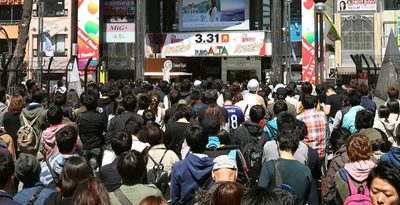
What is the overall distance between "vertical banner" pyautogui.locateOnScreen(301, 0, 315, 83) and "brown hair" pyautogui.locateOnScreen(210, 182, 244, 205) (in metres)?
34.4

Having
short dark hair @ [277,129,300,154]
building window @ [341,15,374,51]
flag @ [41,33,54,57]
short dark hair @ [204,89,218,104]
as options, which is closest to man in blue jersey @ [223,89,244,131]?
short dark hair @ [204,89,218,104]

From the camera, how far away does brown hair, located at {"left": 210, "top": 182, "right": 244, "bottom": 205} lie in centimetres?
318

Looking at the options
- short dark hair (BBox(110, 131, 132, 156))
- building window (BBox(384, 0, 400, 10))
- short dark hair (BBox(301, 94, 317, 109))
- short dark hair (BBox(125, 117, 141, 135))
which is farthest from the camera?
building window (BBox(384, 0, 400, 10))

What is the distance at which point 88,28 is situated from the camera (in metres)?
38.5

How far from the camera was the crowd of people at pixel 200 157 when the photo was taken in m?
3.70

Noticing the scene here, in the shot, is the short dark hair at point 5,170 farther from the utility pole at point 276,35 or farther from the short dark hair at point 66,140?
the utility pole at point 276,35

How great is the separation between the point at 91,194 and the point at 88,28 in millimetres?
36636

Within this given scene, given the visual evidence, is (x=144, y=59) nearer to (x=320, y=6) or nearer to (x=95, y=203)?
(x=320, y=6)

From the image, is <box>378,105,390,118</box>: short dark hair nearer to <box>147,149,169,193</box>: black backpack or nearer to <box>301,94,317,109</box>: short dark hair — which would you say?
<box>301,94,317,109</box>: short dark hair

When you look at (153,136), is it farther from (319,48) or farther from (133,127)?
(319,48)

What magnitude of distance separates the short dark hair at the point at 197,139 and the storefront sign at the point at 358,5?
126 feet

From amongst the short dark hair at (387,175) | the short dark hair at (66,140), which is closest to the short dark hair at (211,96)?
the short dark hair at (66,140)

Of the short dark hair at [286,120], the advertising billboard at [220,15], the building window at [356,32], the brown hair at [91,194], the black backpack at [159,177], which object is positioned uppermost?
the advertising billboard at [220,15]

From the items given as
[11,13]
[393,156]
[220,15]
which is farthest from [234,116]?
[11,13]
